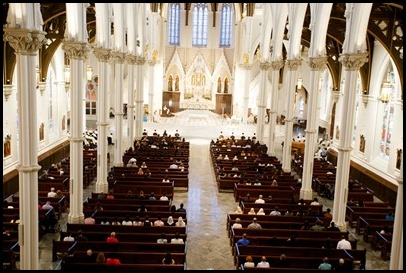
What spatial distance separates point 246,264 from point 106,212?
6.63 m

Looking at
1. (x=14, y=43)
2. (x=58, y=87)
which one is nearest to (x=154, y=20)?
(x=58, y=87)

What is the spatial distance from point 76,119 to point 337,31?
61.9ft

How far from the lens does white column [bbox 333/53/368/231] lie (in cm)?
1648

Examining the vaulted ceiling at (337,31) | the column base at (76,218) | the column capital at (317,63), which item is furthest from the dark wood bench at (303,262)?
the vaulted ceiling at (337,31)

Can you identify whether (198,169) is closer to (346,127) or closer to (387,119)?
(387,119)

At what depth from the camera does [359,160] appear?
95.2ft

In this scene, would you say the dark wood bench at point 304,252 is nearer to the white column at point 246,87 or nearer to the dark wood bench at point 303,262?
the dark wood bench at point 303,262

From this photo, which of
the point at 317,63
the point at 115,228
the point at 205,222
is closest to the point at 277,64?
the point at 317,63

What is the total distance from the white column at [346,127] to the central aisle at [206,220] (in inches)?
182

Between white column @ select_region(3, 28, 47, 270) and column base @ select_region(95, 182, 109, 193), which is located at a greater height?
white column @ select_region(3, 28, 47, 270)

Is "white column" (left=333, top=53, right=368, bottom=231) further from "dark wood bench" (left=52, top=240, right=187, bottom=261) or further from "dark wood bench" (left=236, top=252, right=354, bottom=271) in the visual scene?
"dark wood bench" (left=52, top=240, right=187, bottom=261)

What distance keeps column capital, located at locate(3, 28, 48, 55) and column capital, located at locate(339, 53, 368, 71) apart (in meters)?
10.9

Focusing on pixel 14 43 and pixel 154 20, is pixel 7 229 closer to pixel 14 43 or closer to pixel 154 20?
pixel 14 43

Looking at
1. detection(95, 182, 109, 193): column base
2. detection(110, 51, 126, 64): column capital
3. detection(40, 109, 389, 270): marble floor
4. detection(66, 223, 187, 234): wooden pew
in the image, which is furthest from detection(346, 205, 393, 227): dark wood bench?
detection(110, 51, 126, 64): column capital
